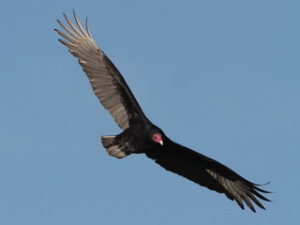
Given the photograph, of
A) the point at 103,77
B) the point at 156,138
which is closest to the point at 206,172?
the point at 156,138

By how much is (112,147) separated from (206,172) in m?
1.98

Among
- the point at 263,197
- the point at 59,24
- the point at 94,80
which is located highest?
the point at 59,24

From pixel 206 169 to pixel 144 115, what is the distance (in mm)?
1725

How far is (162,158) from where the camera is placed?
1423 centimetres

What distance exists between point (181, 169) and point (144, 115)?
1.44 metres

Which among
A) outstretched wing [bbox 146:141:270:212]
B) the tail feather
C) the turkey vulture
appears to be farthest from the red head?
outstretched wing [bbox 146:141:270:212]

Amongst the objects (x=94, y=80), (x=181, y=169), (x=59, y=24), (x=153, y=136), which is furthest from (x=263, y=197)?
(x=59, y=24)

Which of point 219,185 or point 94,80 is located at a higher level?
point 94,80

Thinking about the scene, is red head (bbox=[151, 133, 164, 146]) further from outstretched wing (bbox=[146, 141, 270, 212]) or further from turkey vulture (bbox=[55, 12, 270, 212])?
outstretched wing (bbox=[146, 141, 270, 212])

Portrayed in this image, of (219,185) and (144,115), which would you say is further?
(219,185)

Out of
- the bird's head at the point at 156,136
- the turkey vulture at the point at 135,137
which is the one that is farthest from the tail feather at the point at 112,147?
the bird's head at the point at 156,136

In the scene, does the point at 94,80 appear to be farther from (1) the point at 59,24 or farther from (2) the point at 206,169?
(2) the point at 206,169

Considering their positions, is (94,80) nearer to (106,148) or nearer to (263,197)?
(106,148)

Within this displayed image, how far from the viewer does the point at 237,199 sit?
1430 centimetres
